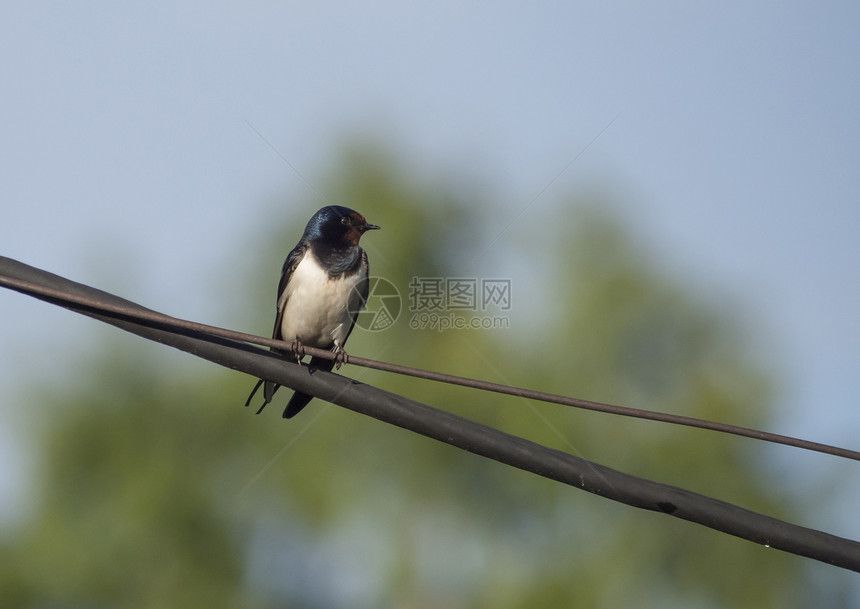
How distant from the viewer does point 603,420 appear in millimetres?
16297

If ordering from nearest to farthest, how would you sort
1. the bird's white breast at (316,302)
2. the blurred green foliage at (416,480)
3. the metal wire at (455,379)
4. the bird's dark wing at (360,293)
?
the metal wire at (455,379)
the bird's white breast at (316,302)
the bird's dark wing at (360,293)
the blurred green foliage at (416,480)

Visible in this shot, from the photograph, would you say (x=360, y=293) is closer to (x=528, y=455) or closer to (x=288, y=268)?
(x=288, y=268)

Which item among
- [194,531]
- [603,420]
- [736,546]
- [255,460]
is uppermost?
[603,420]

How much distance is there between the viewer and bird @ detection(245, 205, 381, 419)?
5688mm

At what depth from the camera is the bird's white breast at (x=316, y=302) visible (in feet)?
18.6

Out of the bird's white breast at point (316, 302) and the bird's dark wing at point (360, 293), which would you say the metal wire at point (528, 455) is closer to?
the bird's white breast at point (316, 302)

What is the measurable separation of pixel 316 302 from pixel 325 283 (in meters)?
0.13

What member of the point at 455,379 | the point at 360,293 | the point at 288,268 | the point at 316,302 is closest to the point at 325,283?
the point at 316,302

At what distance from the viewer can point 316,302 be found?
568cm

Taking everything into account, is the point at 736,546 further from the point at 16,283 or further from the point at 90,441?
the point at 16,283

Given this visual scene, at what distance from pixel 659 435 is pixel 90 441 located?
9783 mm

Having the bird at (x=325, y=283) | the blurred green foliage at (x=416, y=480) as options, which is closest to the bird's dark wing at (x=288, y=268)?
the bird at (x=325, y=283)

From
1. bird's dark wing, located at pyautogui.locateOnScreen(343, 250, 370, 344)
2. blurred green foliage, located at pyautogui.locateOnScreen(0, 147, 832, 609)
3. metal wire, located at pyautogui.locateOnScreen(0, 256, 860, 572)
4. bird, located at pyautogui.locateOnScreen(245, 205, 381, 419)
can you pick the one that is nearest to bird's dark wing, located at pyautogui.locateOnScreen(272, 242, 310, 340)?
bird, located at pyautogui.locateOnScreen(245, 205, 381, 419)

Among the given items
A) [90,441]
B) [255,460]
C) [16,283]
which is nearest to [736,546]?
[255,460]
